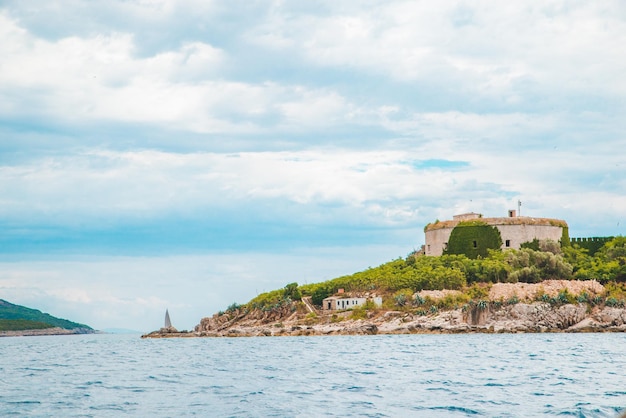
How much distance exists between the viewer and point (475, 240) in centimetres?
11588

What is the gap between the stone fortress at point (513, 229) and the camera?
4550 inches

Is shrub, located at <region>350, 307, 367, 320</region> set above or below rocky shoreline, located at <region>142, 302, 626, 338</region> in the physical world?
above

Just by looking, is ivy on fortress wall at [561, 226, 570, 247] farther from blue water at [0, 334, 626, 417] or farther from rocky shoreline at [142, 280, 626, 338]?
blue water at [0, 334, 626, 417]

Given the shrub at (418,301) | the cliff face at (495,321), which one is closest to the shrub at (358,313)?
the cliff face at (495,321)

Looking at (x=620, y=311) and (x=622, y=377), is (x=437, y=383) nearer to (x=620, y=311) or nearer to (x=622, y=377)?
(x=622, y=377)

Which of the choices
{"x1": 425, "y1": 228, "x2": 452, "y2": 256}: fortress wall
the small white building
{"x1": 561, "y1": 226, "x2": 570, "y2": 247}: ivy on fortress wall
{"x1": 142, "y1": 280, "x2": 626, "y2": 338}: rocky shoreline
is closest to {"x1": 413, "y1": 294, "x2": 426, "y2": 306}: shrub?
{"x1": 142, "y1": 280, "x2": 626, "y2": 338}: rocky shoreline

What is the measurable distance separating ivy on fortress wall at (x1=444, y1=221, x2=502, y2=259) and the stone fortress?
0.65 meters

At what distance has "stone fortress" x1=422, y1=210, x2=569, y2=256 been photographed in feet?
379

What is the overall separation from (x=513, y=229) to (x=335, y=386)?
88161 mm

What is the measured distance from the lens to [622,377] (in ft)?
113

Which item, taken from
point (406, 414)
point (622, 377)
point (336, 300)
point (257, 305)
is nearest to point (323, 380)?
point (406, 414)

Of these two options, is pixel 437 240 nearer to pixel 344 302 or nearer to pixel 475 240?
pixel 475 240

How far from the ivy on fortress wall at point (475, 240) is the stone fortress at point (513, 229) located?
25.6 inches

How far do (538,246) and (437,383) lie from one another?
282ft
